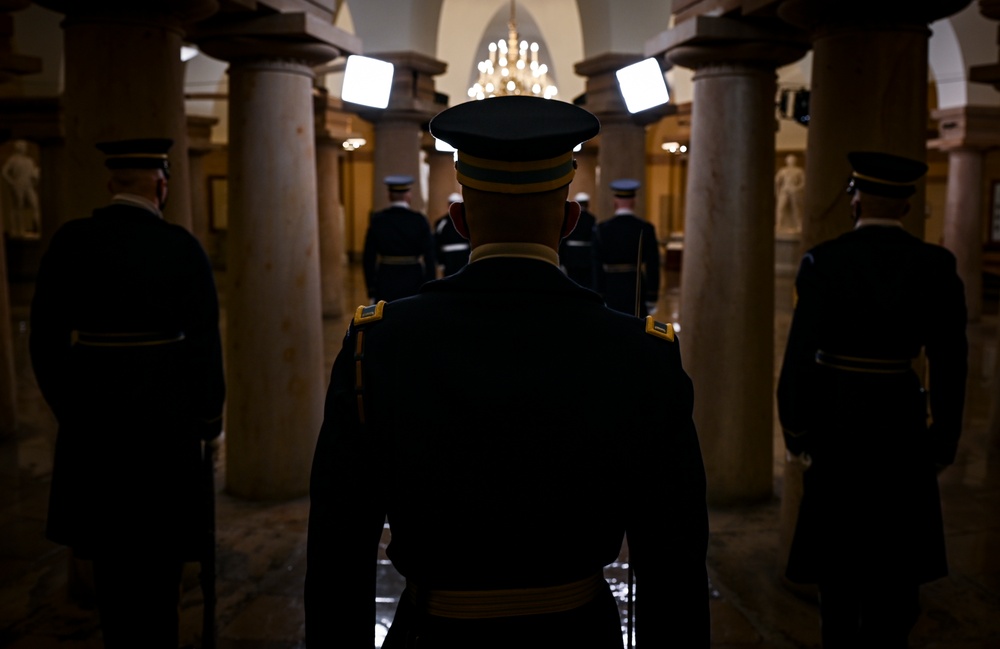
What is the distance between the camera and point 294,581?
433 centimetres

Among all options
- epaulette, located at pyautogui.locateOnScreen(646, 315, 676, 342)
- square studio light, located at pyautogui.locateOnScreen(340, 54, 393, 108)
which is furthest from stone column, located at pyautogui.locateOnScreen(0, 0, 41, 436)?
epaulette, located at pyautogui.locateOnScreen(646, 315, 676, 342)

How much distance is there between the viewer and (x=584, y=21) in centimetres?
869

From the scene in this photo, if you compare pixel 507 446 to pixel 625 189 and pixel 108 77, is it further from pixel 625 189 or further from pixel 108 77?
pixel 625 189

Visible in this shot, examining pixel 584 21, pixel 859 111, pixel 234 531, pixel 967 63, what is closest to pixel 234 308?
pixel 234 531

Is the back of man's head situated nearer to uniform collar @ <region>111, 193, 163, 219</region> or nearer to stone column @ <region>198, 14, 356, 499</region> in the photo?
uniform collar @ <region>111, 193, 163, 219</region>

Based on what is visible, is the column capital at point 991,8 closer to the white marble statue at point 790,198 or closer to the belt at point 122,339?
the belt at point 122,339

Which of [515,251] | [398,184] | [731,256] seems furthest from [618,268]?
[515,251]

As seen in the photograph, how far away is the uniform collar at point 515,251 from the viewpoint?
152 centimetres

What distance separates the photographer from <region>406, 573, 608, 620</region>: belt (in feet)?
4.97

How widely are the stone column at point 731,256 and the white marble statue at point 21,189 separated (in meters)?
19.8

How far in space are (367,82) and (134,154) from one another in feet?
6.34

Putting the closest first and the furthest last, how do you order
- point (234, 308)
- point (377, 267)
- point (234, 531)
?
point (234, 531), point (234, 308), point (377, 267)

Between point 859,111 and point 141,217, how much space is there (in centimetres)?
290

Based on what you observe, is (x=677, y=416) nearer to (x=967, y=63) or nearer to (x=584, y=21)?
(x=584, y=21)
